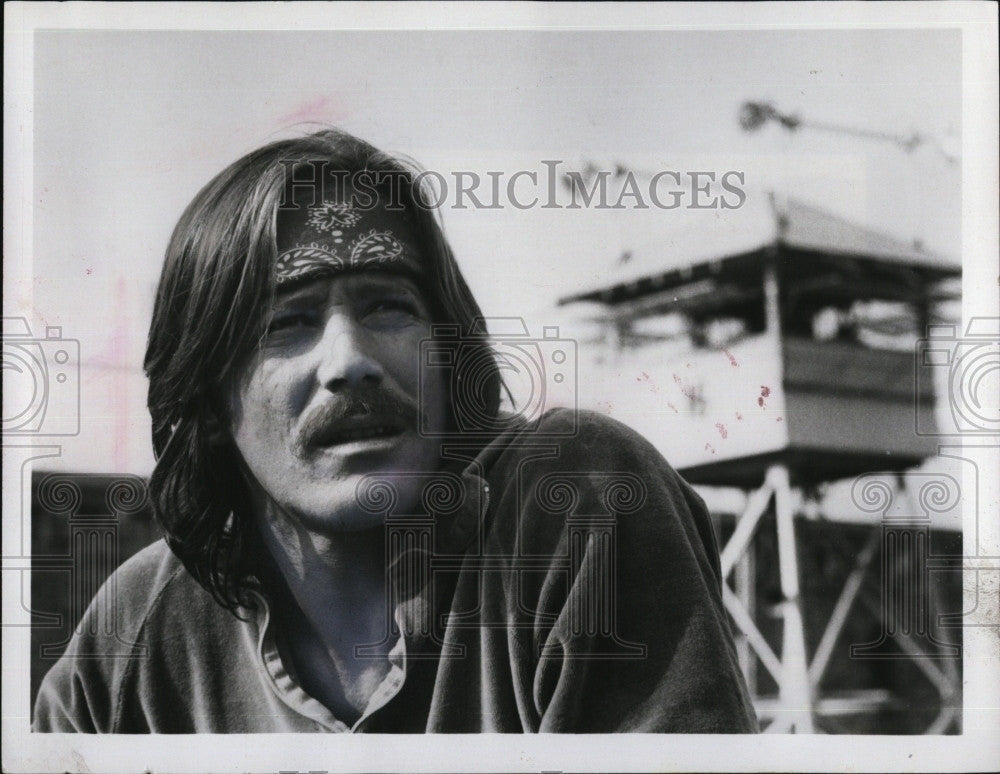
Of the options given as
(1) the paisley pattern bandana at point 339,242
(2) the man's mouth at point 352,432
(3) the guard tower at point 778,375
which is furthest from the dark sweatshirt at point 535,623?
(1) the paisley pattern bandana at point 339,242

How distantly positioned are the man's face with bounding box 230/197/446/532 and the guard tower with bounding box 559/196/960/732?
0.52m

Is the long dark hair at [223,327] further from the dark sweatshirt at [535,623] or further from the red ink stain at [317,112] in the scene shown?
the dark sweatshirt at [535,623]

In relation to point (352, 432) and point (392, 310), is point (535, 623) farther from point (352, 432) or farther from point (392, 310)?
point (392, 310)

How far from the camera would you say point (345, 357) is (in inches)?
129

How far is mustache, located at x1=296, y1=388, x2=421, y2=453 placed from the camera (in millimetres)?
3291

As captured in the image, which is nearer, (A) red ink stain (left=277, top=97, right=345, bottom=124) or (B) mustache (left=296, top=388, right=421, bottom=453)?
(B) mustache (left=296, top=388, right=421, bottom=453)

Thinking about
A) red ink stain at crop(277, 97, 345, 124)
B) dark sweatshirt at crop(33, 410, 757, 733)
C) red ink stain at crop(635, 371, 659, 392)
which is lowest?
dark sweatshirt at crop(33, 410, 757, 733)

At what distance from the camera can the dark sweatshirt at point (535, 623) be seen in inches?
130

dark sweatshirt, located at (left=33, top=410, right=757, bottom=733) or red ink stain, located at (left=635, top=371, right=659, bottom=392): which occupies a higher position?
red ink stain, located at (left=635, top=371, right=659, bottom=392)

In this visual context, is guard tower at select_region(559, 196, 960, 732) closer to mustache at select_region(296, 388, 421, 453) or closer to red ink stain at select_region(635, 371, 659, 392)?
red ink stain at select_region(635, 371, 659, 392)

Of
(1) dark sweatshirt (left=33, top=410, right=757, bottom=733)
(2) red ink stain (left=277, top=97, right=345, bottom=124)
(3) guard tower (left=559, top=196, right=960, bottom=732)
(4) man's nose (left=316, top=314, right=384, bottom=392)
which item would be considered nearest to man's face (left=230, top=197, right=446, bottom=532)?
(4) man's nose (left=316, top=314, right=384, bottom=392)

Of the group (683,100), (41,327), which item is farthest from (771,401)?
(41,327)

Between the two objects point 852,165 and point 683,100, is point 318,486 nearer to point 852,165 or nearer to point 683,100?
point 683,100

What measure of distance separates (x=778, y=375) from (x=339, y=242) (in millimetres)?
1378
